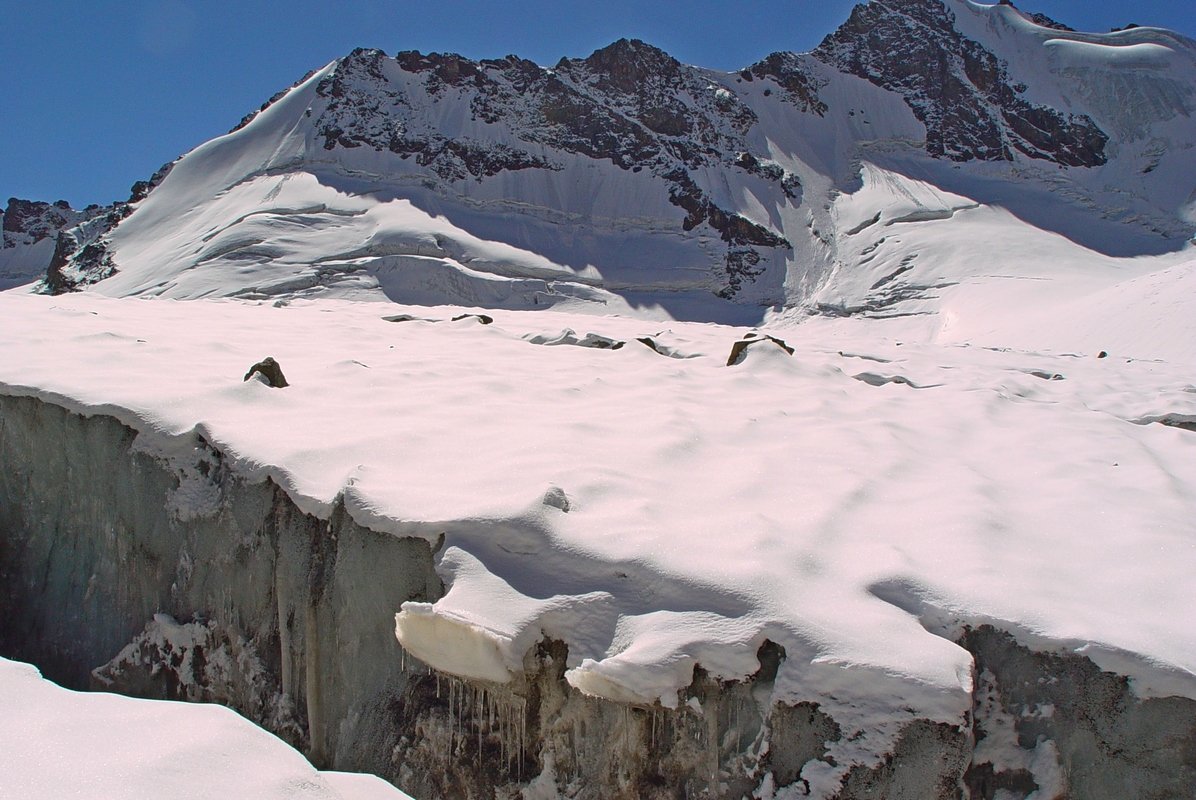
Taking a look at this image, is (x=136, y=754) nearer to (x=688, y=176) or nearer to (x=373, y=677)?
(x=373, y=677)

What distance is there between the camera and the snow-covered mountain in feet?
106

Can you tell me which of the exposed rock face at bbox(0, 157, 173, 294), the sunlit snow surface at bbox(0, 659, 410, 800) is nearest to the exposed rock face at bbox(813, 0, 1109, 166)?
the exposed rock face at bbox(0, 157, 173, 294)

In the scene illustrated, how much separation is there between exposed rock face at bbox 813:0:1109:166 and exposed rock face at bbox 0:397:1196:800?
4992 centimetres

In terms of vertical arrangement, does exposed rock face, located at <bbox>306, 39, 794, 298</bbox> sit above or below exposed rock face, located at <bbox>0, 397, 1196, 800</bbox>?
above

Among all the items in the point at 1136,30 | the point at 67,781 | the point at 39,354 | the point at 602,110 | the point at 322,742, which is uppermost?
the point at 1136,30

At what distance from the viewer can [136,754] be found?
1469 millimetres

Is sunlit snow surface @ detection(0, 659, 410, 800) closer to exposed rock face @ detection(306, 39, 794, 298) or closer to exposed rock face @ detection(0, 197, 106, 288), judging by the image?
exposed rock face @ detection(306, 39, 794, 298)

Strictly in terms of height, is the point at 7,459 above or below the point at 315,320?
below

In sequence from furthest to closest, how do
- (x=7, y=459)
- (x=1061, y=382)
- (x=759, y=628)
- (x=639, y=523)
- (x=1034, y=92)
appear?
(x=1034, y=92) → (x=1061, y=382) → (x=7, y=459) → (x=639, y=523) → (x=759, y=628)

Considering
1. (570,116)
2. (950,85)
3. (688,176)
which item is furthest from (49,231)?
(950,85)

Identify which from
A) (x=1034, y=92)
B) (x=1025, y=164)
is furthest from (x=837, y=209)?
(x=1034, y=92)

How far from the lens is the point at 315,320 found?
7.33m

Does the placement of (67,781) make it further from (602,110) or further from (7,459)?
(602,110)

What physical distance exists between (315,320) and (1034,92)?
55.9 m
